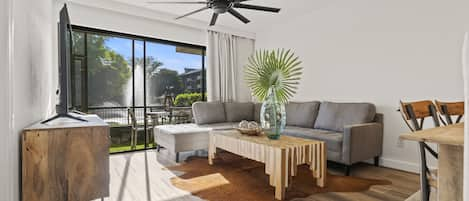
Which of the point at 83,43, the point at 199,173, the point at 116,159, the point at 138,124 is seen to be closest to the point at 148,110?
the point at 138,124

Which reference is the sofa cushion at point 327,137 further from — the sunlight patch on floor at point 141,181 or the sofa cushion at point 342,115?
the sunlight patch on floor at point 141,181

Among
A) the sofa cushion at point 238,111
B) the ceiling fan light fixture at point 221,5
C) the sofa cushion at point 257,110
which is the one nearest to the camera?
the ceiling fan light fixture at point 221,5

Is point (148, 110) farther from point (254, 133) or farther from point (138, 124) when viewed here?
point (254, 133)

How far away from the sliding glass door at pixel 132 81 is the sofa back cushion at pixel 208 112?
69 cm

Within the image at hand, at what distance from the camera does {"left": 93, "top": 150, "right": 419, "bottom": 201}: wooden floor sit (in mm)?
2307

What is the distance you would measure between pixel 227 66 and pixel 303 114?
1989mm

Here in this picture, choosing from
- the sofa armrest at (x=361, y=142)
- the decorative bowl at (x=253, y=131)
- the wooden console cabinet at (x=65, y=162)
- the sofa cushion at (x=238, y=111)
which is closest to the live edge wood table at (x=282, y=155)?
the decorative bowl at (x=253, y=131)

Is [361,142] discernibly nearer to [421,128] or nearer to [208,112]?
[421,128]

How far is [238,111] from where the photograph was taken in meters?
4.96

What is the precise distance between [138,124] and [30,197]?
127 inches

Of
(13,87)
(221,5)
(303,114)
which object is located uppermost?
(221,5)

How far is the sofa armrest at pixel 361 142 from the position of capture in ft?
9.71

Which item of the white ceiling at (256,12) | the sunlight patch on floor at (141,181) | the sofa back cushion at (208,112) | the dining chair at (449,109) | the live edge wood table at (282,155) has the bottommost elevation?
the sunlight patch on floor at (141,181)

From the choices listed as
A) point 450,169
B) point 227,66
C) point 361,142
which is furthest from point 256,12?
point 450,169
